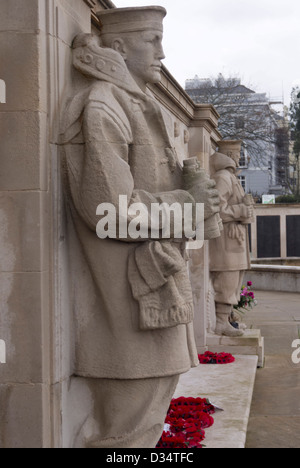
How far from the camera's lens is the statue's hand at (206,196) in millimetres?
3559

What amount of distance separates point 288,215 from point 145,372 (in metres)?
22.6

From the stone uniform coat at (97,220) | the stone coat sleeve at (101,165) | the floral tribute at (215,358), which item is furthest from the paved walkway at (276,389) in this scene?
the stone coat sleeve at (101,165)

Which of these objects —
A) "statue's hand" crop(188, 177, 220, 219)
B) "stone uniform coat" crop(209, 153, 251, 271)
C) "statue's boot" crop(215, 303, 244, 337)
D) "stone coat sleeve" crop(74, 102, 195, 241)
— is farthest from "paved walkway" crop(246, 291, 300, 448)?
"stone coat sleeve" crop(74, 102, 195, 241)

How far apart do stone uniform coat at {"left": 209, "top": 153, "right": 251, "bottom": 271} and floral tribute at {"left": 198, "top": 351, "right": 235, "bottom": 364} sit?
102cm

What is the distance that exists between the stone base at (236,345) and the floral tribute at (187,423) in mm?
2275

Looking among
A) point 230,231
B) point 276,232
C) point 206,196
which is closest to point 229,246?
point 230,231

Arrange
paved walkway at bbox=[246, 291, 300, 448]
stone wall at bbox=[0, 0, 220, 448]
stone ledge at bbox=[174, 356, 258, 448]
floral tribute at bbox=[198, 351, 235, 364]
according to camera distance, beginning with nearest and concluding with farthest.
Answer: stone wall at bbox=[0, 0, 220, 448] → stone ledge at bbox=[174, 356, 258, 448] → paved walkway at bbox=[246, 291, 300, 448] → floral tribute at bbox=[198, 351, 235, 364]

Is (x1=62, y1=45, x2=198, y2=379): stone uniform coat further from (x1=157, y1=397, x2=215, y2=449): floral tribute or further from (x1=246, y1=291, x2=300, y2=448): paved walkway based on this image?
(x1=246, y1=291, x2=300, y2=448): paved walkway

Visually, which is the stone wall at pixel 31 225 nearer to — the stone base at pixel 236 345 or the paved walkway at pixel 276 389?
the paved walkway at pixel 276 389

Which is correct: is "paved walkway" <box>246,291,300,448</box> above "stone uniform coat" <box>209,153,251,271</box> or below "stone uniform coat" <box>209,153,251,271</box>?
below

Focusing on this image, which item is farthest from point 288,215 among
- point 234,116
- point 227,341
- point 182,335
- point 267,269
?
point 182,335

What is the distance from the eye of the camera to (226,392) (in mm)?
6461

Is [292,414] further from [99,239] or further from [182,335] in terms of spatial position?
[99,239]

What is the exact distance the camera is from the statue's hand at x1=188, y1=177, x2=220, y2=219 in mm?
3559
